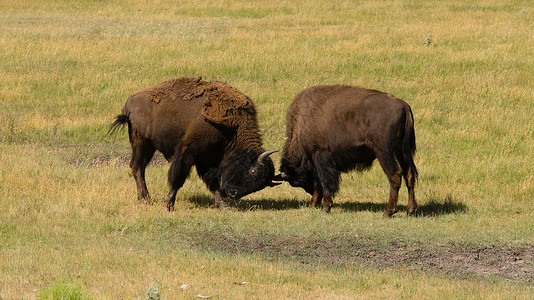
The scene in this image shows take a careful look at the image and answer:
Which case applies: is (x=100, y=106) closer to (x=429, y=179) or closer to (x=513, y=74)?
(x=429, y=179)

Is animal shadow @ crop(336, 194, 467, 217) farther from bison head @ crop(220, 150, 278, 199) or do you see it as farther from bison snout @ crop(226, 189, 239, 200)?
bison snout @ crop(226, 189, 239, 200)

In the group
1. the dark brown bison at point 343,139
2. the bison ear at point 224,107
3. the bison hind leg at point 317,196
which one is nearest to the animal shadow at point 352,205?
the bison hind leg at point 317,196

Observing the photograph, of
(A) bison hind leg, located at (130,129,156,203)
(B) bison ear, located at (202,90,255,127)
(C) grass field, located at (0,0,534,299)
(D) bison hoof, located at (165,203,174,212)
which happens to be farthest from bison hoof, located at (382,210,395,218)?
(A) bison hind leg, located at (130,129,156,203)

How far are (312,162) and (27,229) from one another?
4458 millimetres

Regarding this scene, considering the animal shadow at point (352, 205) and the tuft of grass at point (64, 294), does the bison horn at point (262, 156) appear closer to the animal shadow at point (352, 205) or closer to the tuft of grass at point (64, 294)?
the animal shadow at point (352, 205)

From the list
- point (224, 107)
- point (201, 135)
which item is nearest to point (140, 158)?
point (201, 135)

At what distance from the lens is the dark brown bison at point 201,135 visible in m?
11.5

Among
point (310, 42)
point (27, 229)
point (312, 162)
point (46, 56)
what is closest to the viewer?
point (27, 229)

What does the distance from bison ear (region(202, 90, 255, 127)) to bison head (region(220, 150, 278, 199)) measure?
0.59 metres

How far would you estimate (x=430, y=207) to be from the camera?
11.8 metres

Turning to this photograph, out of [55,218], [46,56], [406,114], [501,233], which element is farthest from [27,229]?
[46,56]

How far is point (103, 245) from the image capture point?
9.13m

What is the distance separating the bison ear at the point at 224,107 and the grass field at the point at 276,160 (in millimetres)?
1465

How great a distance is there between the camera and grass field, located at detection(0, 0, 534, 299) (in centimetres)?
795
